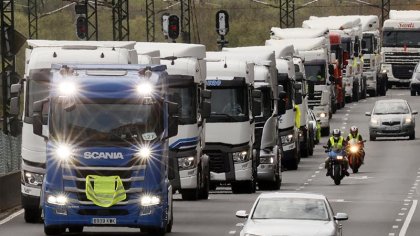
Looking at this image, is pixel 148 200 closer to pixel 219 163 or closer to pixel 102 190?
pixel 102 190

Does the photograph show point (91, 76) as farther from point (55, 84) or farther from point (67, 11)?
point (67, 11)

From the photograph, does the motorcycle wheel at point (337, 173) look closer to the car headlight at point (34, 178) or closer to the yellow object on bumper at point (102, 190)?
the car headlight at point (34, 178)

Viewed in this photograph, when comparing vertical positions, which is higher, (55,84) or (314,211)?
(55,84)

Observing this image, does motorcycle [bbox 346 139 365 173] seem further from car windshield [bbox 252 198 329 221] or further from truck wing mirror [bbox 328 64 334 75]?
car windshield [bbox 252 198 329 221]

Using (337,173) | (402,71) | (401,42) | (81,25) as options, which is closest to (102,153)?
(337,173)

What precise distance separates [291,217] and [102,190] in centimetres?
488

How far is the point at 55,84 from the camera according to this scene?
2961cm

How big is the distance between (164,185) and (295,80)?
2789 cm

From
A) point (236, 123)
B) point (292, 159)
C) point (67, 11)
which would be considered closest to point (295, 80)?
point (292, 159)

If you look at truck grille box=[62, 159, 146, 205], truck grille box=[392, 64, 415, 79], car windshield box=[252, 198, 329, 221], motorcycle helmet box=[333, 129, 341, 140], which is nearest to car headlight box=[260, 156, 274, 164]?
motorcycle helmet box=[333, 129, 341, 140]

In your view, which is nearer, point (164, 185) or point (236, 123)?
point (164, 185)

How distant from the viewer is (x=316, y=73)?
242ft

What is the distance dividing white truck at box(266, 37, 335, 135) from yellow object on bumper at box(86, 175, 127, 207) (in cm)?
4265

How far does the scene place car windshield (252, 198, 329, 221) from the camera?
83.2 feet
